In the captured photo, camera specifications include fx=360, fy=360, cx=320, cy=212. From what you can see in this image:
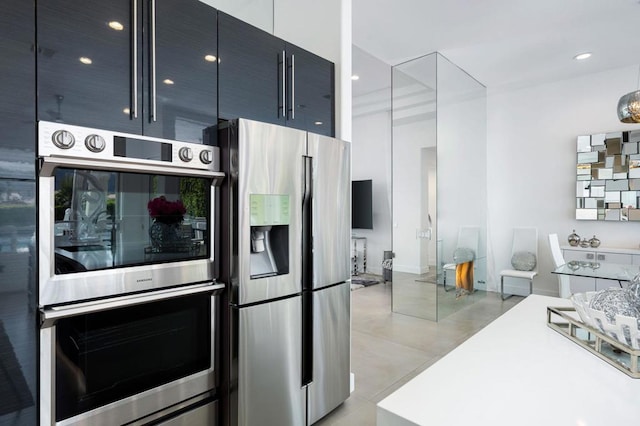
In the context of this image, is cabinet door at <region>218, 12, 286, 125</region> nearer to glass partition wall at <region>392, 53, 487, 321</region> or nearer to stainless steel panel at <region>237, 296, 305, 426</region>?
stainless steel panel at <region>237, 296, 305, 426</region>

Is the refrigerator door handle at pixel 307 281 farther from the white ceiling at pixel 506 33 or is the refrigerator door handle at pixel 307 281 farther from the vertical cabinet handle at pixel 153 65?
the white ceiling at pixel 506 33

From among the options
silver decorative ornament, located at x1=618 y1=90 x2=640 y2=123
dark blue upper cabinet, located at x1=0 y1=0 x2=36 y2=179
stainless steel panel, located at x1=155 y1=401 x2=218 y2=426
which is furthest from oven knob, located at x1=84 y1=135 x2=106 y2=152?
silver decorative ornament, located at x1=618 y1=90 x2=640 y2=123

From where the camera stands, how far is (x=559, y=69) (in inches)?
179

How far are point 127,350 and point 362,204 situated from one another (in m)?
5.62

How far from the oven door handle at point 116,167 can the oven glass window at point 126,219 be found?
0.03 metres

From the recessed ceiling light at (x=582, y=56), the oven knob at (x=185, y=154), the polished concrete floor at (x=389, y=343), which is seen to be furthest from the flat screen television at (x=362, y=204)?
the oven knob at (x=185, y=154)

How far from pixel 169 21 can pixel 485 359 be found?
71.6 inches

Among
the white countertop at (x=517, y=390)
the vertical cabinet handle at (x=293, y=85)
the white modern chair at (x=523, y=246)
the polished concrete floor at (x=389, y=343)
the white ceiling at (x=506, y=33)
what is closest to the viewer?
the white countertop at (x=517, y=390)

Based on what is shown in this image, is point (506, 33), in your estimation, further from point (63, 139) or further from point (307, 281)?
point (63, 139)

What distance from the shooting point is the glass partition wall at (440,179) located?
4.20m

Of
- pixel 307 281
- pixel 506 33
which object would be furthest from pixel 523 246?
pixel 307 281

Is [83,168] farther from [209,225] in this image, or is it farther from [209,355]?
[209,355]

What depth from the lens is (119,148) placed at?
4.64 ft

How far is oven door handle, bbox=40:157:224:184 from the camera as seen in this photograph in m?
1.24
